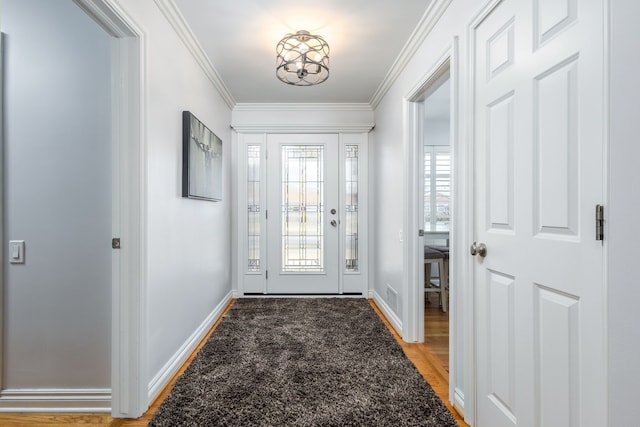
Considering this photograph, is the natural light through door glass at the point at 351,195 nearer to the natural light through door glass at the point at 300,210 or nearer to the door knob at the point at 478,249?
the natural light through door glass at the point at 300,210

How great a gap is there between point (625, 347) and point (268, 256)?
3.60 metres

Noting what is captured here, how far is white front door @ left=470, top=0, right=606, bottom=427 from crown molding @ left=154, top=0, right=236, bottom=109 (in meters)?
1.77

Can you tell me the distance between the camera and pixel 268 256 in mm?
4152

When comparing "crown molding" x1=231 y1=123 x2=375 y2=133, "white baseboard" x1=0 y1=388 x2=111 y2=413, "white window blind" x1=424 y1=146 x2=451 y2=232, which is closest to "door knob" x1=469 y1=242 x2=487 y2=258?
"white baseboard" x1=0 y1=388 x2=111 y2=413

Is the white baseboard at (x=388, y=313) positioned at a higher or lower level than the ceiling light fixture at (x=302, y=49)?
lower

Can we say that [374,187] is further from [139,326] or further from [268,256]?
[139,326]

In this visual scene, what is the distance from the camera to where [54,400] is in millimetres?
1836

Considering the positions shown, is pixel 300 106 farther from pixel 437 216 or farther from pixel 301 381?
pixel 301 381

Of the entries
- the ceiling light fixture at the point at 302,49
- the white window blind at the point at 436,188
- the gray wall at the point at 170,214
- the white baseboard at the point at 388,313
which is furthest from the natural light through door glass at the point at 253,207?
the white window blind at the point at 436,188

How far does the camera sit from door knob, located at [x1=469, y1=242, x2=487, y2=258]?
156 centimetres

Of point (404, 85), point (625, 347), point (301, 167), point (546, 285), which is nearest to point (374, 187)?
point (301, 167)

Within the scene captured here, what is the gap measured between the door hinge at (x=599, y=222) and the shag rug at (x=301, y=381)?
1238mm

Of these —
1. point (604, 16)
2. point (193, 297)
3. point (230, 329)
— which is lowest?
point (230, 329)

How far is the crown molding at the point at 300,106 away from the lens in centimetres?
408
